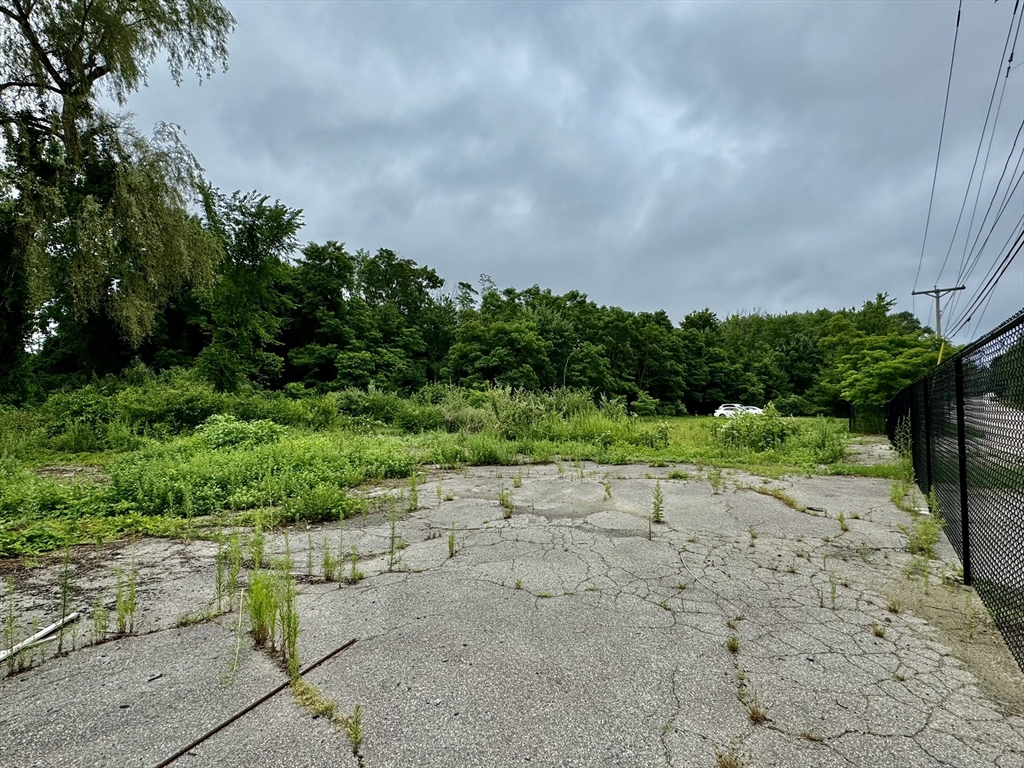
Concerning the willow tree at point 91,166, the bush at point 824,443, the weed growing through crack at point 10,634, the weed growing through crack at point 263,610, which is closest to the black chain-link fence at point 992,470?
the weed growing through crack at point 263,610

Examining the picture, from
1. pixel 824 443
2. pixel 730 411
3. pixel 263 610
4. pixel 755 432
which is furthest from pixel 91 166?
pixel 730 411

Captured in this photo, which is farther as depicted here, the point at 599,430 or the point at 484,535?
the point at 599,430

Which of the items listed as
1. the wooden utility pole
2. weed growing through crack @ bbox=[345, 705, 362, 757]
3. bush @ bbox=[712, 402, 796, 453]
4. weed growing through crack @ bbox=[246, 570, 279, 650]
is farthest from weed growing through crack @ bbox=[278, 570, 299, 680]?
the wooden utility pole

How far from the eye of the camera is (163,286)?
44.0 feet

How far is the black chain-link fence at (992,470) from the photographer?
227 centimetres

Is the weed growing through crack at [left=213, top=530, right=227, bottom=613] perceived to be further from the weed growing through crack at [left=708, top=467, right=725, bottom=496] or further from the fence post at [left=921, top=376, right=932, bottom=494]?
the fence post at [left=921, top=376, right=932, bottom=494]

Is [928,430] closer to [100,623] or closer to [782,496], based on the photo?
[782,496]

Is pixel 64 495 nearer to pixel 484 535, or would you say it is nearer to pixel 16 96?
pixel 484 535

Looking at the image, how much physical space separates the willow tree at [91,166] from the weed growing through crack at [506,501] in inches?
470

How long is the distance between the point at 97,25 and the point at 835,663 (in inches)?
677

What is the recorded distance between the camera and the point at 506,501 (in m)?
5.27

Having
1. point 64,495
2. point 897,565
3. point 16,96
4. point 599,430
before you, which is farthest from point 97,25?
point 897,565

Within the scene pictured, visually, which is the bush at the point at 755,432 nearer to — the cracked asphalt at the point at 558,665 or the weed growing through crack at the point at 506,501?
the weed growing through crack at the point at 506,501

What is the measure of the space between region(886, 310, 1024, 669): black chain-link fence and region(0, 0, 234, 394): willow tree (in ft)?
50.9
